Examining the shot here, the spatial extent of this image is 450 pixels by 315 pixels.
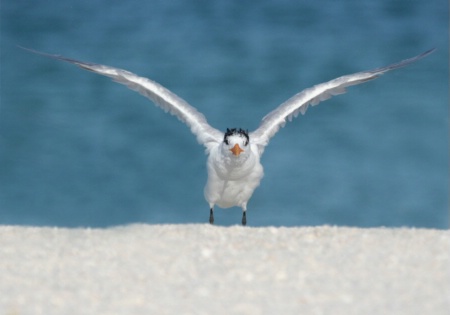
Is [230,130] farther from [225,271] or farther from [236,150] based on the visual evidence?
[225,271]

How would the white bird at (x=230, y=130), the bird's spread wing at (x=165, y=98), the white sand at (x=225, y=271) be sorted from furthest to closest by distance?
the bird's spread wing at (x=165, y=98)
the white bird at (x=230, y=130)
the white sand at (x=225, y=271)

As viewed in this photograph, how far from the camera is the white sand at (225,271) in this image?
4863mm

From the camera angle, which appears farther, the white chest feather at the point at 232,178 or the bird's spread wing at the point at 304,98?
the bird's spread wing at the point at 304,98

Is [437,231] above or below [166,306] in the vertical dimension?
Result: above

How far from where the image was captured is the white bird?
9695mm

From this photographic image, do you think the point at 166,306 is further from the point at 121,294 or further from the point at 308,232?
the point at 308,232

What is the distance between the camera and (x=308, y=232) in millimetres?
6957

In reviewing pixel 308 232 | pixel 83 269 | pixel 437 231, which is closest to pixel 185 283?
pixel 83 269

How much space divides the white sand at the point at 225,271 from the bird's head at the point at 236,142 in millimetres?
2286

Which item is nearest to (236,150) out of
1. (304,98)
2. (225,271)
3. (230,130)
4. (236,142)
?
(236,142)

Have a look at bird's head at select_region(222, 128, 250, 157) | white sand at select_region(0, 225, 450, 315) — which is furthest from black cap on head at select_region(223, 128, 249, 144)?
white sand at select_region(0, 225, 450, 315)

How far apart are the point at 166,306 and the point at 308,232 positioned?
7.77 ft

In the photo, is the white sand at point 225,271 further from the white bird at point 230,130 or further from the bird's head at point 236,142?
the white bird at point 230,130

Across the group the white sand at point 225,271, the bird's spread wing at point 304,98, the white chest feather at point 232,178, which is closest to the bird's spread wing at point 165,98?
the white chest feather at point 232,178
